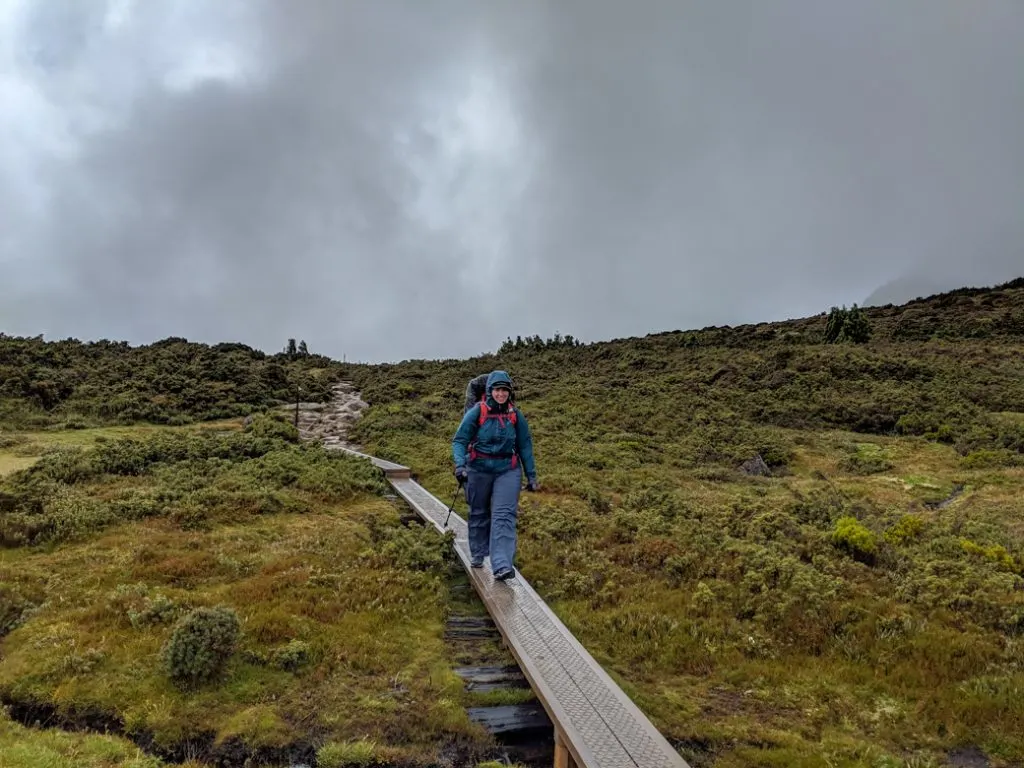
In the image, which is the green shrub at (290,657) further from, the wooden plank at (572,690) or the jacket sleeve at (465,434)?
the jacket sleeve at (465,434)

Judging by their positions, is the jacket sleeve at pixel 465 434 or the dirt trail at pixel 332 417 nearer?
the jacket sleeve at pixel 465 434

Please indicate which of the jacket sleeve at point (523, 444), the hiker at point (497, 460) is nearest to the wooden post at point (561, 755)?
the hiker at point (497, 460)

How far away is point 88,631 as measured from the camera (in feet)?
24.5

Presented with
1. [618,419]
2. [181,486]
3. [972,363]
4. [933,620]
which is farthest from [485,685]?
[972,363]

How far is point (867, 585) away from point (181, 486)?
1344 cm

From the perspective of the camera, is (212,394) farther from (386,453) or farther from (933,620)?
(933,620)

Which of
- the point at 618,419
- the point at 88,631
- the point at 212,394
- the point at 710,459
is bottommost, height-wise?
the point at 88,631

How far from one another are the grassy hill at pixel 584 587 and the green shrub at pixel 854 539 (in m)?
0.04

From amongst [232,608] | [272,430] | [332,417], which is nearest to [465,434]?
[232,608]

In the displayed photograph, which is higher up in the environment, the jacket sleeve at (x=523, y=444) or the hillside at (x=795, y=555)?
the jacket sleeve at (x=523, y=444)

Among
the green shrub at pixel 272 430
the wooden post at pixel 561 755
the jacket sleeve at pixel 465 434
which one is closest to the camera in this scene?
the wooden post at pixel 561 755

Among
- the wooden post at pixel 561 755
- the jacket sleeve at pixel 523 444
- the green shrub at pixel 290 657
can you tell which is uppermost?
the jacket sleeve at pixel 523 444

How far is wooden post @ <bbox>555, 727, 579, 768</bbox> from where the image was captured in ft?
18.0

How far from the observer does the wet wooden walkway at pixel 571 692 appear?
204 inches
